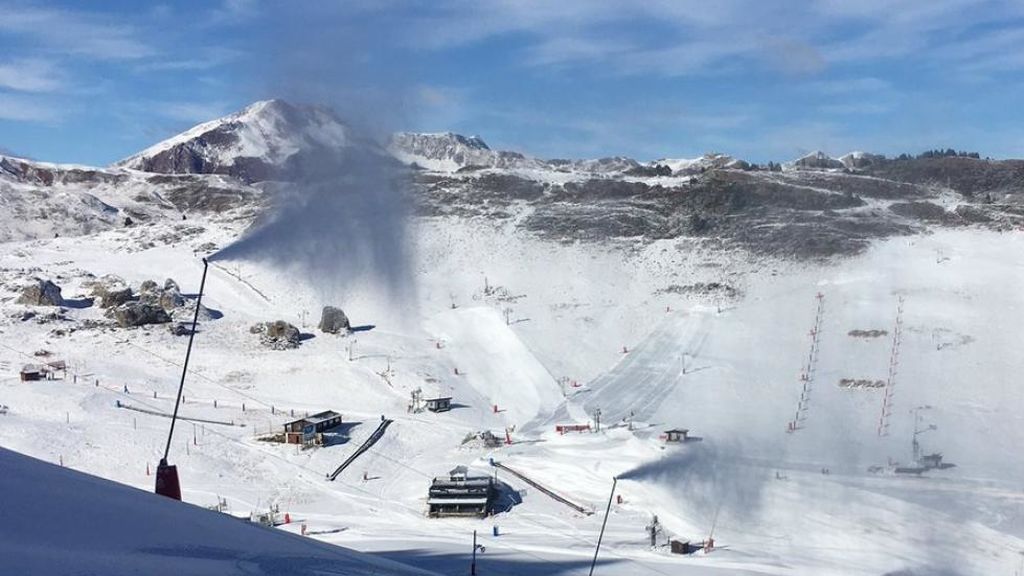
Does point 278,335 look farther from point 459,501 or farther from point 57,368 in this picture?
point 459,501

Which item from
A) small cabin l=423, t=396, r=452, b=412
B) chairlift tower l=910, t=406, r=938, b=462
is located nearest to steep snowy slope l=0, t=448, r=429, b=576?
chairlift tower l=910, t=406, r=938, b=462

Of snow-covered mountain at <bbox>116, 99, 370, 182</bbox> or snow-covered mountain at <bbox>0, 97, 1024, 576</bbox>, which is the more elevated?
snow-covered mountain at <bbox>116, 99, 370, 182</bbox>

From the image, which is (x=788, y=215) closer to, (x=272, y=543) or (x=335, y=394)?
(x=335, y=394)

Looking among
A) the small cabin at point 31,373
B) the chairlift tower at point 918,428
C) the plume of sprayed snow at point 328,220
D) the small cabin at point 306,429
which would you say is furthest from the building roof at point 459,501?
the small cabin at point 31,373

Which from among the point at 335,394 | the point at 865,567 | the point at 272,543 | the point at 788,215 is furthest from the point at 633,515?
the point at 788,215

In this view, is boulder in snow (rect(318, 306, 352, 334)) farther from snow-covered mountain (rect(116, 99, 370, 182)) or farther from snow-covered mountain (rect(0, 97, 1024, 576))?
snow-covered mountain (rect(116, 99, 370, 182))
